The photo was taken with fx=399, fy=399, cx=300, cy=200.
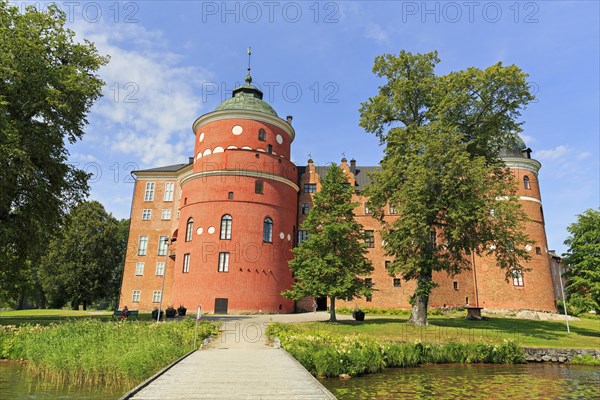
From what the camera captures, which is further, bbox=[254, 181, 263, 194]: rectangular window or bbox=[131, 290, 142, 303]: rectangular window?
bbox=[131, 290, 142, 303]: rectangular window

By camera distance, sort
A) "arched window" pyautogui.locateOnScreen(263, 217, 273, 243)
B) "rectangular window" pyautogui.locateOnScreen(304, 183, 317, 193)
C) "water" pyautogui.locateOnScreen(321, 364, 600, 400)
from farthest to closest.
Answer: "rectangular window" pyautogui.locateOnScreen(304, 183, 317, 193), "arched window" pyautogui.locateOnScreen(263, 217, 273, 243), "water" pyautogui.locateOnScreen(321, 364, 600, 400)

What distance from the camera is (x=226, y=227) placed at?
3353 centimetres

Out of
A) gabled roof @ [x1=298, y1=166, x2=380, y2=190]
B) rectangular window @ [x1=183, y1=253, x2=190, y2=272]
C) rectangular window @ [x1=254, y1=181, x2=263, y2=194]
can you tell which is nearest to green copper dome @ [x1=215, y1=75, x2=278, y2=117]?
rectangular window @ [x1=254, y1=181, x2=263, y2=194]

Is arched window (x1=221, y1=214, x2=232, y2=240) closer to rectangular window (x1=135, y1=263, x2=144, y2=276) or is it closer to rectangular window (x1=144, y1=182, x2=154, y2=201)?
rectangular window (x1=135, y1=263, x2=144, y2=276)

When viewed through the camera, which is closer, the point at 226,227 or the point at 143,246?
the point at 226,227

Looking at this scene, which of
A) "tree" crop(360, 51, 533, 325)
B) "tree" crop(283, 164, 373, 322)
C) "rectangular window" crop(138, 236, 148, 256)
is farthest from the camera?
"rectangular window" crop(138, 236, 148, 256)

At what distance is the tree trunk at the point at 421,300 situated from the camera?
951 inches

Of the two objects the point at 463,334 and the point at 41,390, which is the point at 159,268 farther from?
the point at 41,390

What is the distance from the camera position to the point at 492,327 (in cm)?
2547

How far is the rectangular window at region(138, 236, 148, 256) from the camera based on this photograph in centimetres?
4397

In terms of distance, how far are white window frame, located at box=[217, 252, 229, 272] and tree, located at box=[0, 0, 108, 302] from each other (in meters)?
11.5

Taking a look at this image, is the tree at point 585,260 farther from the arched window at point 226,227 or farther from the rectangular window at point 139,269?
the rectangular window at point 139,269

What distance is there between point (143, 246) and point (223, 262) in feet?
52.8

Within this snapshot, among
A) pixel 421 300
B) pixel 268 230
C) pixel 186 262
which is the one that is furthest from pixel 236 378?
pixel 186 262
